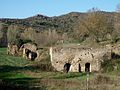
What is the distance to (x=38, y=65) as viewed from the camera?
37.3m

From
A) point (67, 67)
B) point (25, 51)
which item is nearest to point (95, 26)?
point (25, 51)

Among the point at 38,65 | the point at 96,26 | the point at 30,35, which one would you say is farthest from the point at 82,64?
the point at 30,35

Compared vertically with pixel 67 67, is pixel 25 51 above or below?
above

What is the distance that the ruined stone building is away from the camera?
35438 millimetres

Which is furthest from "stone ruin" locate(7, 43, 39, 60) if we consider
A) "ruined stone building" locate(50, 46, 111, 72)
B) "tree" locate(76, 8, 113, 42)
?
"tree" locate(76, 8, 113, 42)

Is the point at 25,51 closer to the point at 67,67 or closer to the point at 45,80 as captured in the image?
the point at 67,67

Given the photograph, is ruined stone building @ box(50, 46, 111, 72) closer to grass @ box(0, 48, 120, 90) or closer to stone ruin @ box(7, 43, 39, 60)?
grass @ box(0, 48, 120, 90)

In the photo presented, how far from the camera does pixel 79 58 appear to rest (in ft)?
118

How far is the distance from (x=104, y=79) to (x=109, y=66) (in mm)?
6892

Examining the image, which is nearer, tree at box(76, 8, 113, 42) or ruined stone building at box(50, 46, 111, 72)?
ruined stone building at box(50, 46, 111, 72)

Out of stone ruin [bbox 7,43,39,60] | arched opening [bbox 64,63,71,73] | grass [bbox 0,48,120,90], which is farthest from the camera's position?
stone ruin [bbox 7,43,39,60]

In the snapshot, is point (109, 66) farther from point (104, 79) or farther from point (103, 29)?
point (103, 29)

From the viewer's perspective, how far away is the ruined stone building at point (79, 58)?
35438mm

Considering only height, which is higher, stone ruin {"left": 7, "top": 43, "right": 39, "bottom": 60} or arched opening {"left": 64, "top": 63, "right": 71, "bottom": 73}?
stone ruin {"left": 7, "top": 43, "right": 39, "bottom": 60}
